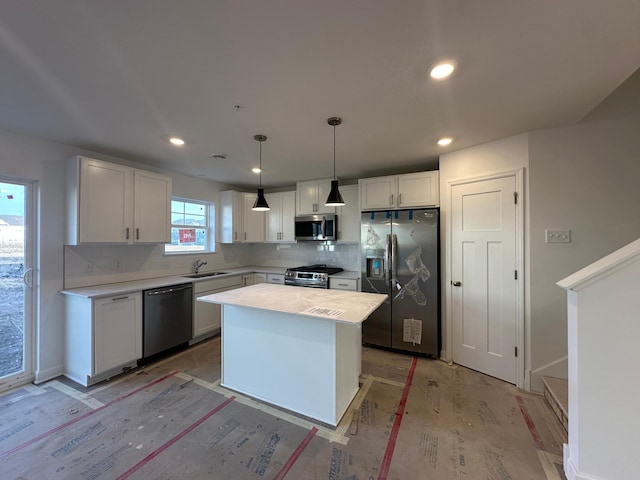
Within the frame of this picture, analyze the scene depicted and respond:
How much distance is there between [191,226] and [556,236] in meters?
4.70

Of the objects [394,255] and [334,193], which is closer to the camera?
[334,193]

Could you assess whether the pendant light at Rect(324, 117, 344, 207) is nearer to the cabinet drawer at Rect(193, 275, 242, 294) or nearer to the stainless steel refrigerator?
the stainless steel refrigerator

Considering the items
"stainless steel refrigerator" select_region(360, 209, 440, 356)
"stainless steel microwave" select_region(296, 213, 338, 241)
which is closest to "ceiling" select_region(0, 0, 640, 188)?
"stainless steel refrigerator" select_region(360, 209, 440, 356)

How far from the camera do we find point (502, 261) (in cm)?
271

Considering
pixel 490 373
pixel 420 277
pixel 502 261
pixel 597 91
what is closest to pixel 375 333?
pixel 420 277

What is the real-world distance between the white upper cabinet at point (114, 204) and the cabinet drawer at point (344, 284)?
2319 millimetres

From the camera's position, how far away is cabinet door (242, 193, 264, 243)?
4.79 meters

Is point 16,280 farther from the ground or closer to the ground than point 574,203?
closer to the ground

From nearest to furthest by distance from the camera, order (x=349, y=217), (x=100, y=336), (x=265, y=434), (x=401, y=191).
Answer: (x=265, y=434), (x=100, y=336), (x=401, y=191), (x=349, y=217)

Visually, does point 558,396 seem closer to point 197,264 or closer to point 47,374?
point 197,264

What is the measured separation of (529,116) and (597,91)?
0.41 meters

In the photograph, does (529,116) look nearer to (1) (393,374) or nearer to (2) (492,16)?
(2) (492,16)

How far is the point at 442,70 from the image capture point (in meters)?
1.61

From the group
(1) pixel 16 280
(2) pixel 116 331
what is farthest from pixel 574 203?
(1) pixel 16 280
